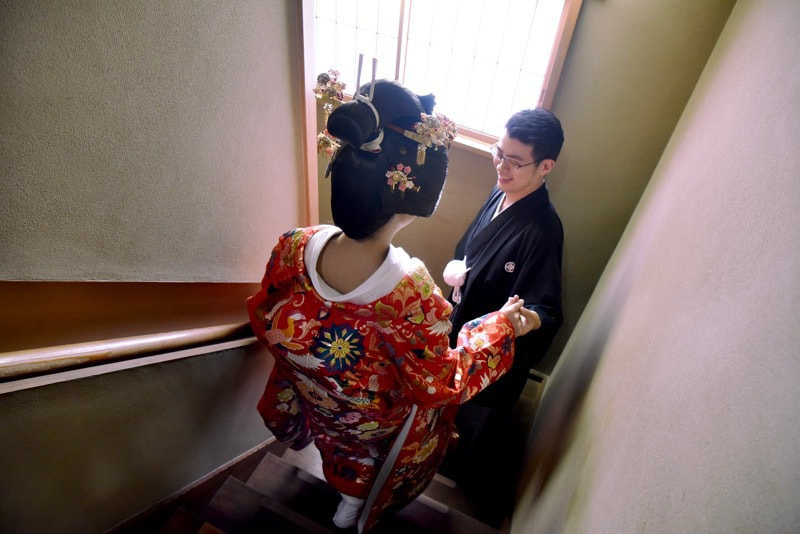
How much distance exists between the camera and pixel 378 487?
130cm

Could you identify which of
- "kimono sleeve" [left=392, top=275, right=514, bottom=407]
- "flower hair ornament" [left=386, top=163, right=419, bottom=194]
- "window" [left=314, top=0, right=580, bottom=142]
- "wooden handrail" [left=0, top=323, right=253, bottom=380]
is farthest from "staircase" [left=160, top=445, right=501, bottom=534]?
"window" [left=314, top=0, right=580, bottom=142]

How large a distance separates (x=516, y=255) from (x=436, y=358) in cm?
79

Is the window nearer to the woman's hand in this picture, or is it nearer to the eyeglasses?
the eyeglasses

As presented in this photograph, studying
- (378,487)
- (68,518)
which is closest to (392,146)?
(378,487)

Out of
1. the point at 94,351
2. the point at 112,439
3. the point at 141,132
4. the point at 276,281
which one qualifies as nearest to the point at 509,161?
the point at 276,281

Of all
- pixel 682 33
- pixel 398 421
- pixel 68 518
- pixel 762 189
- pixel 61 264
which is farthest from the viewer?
pixel 682 33

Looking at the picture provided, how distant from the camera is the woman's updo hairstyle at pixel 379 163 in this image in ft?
2.87

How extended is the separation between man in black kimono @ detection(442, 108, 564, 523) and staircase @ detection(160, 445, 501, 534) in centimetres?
41

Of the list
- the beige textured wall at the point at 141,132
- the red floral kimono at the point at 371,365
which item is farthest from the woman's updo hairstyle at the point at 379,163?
the beige textured wall at the point at 141,132

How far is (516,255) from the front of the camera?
1.59 m

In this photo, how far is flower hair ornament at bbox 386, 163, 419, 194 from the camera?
35.0 inches

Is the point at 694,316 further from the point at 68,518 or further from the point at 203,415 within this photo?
the point at 68,518

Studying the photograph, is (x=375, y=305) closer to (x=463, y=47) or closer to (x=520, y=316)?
(x=520, y=316)

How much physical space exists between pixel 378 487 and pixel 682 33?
2437 millimetres
